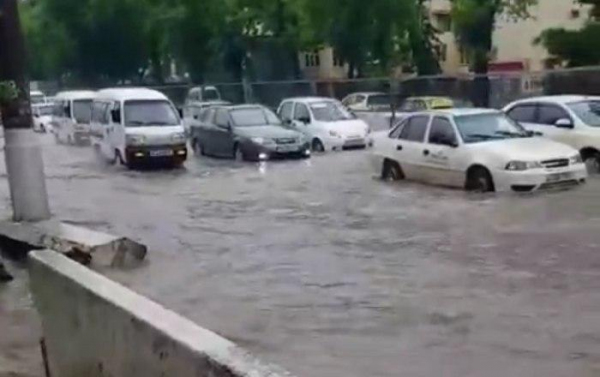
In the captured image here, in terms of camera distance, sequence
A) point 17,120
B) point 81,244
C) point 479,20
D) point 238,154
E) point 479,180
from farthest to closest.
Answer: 1. point 479,20
2. point 238,154
3. point 479,180
4. point 17,120
5. point 81,244

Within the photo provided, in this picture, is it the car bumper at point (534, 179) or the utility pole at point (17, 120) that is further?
the car bumper at point (534, 179)

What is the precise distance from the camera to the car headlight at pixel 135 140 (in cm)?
2781

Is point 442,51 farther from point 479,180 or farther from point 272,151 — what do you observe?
point 479,180

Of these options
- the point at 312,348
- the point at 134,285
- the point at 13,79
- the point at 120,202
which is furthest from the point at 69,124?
the point at 312,348

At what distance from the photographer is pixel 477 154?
17938 mm

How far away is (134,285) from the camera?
38.6 ft

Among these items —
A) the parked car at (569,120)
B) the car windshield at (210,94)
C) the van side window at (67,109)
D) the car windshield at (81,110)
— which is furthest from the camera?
the car windshield at (210,94)

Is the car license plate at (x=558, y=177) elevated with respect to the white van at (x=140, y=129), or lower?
lower

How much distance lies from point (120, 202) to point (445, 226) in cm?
782

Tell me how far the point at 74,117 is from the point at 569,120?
2173cm

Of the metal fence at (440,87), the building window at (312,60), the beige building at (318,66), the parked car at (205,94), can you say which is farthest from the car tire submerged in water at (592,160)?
the building window at (312,60)

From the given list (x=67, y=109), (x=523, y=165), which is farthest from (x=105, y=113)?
(x=523, y=165)

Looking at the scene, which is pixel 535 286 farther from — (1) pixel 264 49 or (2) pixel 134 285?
(1) pixel 264 49

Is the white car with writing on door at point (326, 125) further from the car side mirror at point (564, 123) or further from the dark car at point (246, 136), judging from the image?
the car side mirror at point (564, 123)
